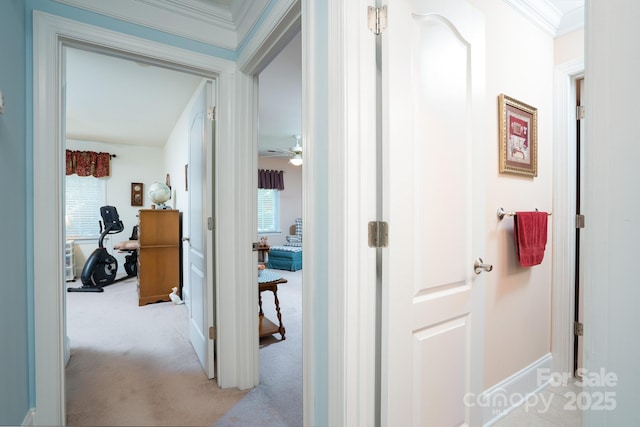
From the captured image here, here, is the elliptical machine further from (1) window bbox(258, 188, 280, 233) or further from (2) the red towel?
(2) the red towel

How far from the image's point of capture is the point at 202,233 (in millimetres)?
2199

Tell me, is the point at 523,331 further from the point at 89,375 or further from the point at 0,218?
the point at 89,375

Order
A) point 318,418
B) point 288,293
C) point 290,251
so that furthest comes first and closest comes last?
point 290,251
point 288,293
point 318,418

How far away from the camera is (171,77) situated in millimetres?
2896

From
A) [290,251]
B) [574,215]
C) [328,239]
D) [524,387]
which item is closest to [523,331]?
[524,387]

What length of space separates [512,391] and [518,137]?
4.98 ft

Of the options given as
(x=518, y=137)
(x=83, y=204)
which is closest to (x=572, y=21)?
(x=518, y=137)

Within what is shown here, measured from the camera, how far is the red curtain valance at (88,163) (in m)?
5.27

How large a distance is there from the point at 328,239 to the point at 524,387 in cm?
177

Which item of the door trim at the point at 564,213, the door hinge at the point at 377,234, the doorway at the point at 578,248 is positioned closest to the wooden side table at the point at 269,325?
the door hinge at the point at 377,234

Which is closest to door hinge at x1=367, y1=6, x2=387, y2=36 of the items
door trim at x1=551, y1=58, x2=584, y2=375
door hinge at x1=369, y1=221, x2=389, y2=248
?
door hinge at x1=369, y1=221, x2=389, y2=248

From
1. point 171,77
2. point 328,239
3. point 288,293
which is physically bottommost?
point 288,293

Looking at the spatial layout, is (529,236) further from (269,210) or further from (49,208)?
Result: (269,210)

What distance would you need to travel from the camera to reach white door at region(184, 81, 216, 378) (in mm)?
2062
